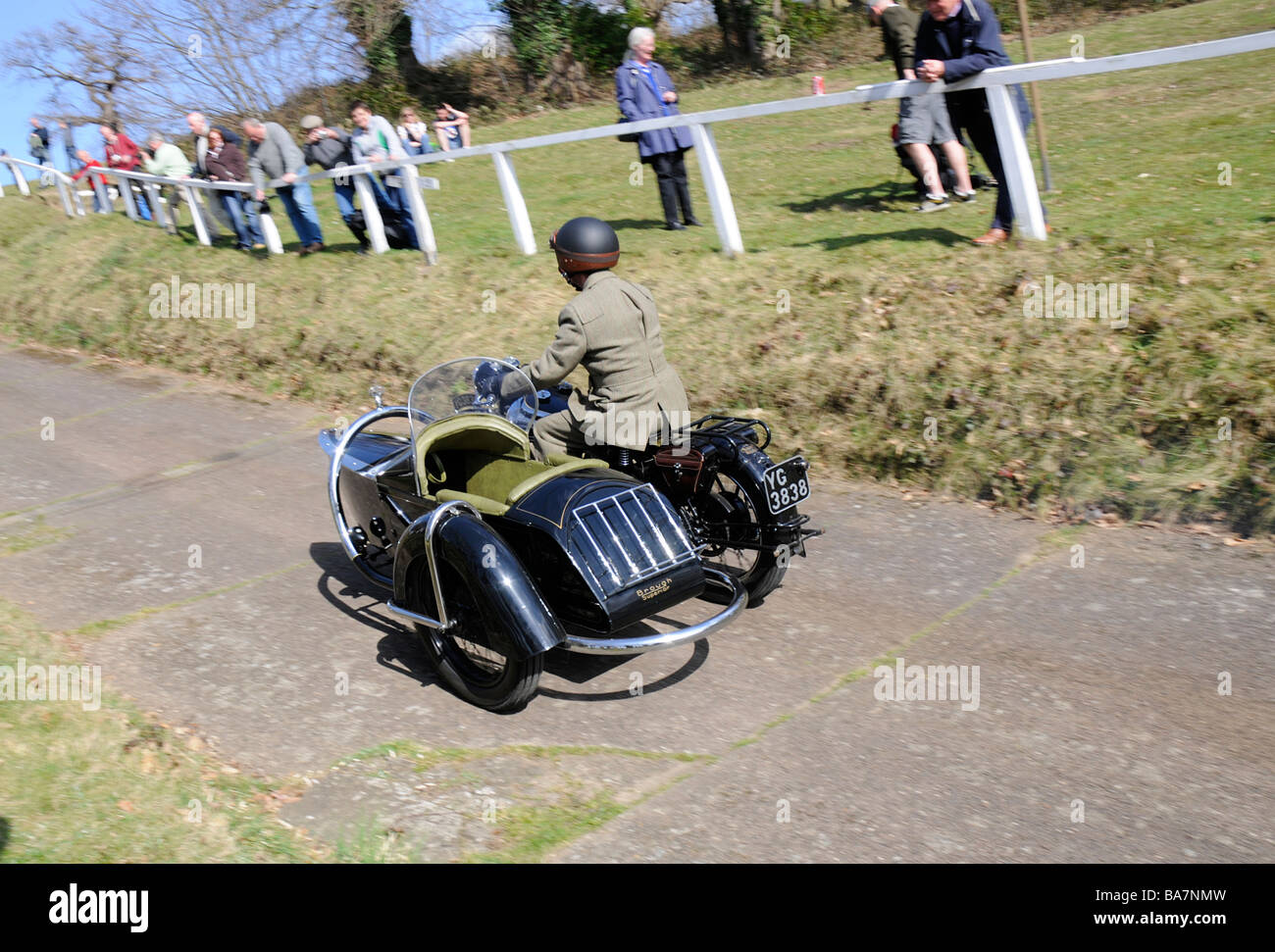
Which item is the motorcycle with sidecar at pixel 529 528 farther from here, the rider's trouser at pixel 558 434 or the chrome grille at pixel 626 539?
the rider's trouser at pixel 558 434

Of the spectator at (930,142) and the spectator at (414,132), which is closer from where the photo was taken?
the spectator at (930,142)

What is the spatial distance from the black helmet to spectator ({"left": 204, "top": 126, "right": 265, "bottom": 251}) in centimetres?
1083

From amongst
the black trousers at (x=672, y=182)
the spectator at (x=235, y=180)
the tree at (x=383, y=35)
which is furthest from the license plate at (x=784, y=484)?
the tree at (x=383, y=35)

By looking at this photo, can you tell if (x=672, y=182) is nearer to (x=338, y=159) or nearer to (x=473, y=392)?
(x=338, y=159)

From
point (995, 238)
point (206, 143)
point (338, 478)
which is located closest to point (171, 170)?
point (206, 143)

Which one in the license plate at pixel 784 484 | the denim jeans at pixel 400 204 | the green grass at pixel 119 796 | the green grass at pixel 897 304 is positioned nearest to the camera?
the green grass at pixel 119 796

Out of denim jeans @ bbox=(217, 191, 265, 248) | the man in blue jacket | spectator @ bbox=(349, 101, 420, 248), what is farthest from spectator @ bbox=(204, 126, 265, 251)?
the man in blue jacket

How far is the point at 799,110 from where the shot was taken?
8.96 metres

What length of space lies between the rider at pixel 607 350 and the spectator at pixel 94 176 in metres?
16.6

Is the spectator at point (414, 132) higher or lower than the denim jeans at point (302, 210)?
higher

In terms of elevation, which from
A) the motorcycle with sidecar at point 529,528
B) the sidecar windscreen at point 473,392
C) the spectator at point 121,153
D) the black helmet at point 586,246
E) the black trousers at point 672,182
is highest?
the spectator at point 121,153

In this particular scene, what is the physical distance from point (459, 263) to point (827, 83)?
36.5 ft

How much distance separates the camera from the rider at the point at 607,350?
5.42 metres
